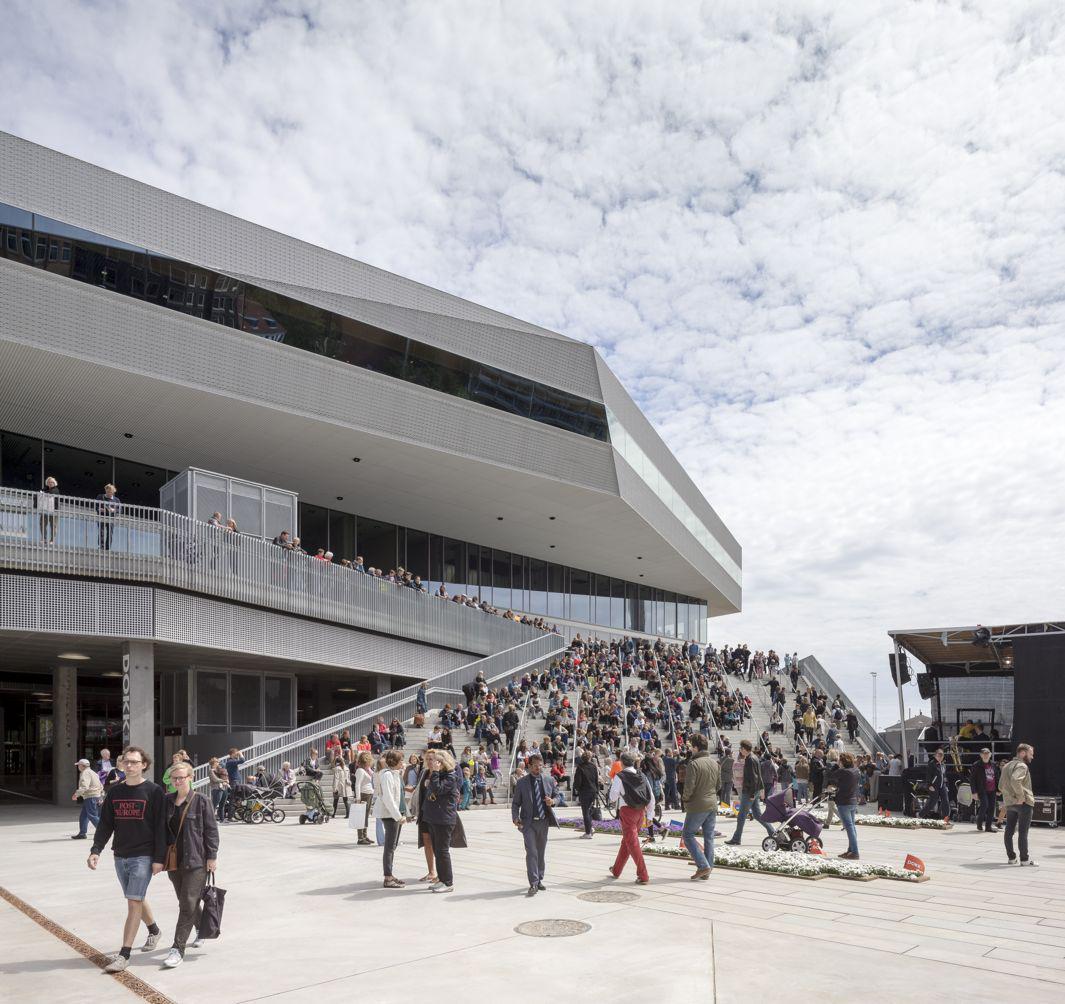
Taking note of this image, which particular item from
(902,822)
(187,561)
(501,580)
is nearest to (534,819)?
(902,822)

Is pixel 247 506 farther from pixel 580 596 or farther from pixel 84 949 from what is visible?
pixel 580 596

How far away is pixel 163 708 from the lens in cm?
2898

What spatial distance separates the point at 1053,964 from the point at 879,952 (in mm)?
1156

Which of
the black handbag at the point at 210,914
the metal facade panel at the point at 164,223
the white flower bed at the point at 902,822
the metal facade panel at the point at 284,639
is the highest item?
the metal facade panel at the point at 164,223

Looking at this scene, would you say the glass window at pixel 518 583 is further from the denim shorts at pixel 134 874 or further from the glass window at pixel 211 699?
the denim shorts at pixel 134 874

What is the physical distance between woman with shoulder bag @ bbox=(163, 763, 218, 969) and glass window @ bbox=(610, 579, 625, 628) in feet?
141

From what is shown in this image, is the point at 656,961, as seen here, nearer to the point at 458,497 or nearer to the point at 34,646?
the point at 34,646

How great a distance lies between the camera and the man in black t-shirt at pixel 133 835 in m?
7.24

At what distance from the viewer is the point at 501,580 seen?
144ft

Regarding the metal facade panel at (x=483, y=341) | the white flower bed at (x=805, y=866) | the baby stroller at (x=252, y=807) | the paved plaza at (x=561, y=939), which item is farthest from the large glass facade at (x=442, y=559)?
the white flower bed at (x=805, y=866)

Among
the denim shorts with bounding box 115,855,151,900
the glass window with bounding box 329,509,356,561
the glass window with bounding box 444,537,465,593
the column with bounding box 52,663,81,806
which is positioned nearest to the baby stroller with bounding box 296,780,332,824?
the column with bounding box 52,663,81,806

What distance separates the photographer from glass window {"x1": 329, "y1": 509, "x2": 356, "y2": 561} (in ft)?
119

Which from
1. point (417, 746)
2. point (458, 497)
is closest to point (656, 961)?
point (417, 746)

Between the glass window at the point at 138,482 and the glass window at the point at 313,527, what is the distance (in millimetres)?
5845
